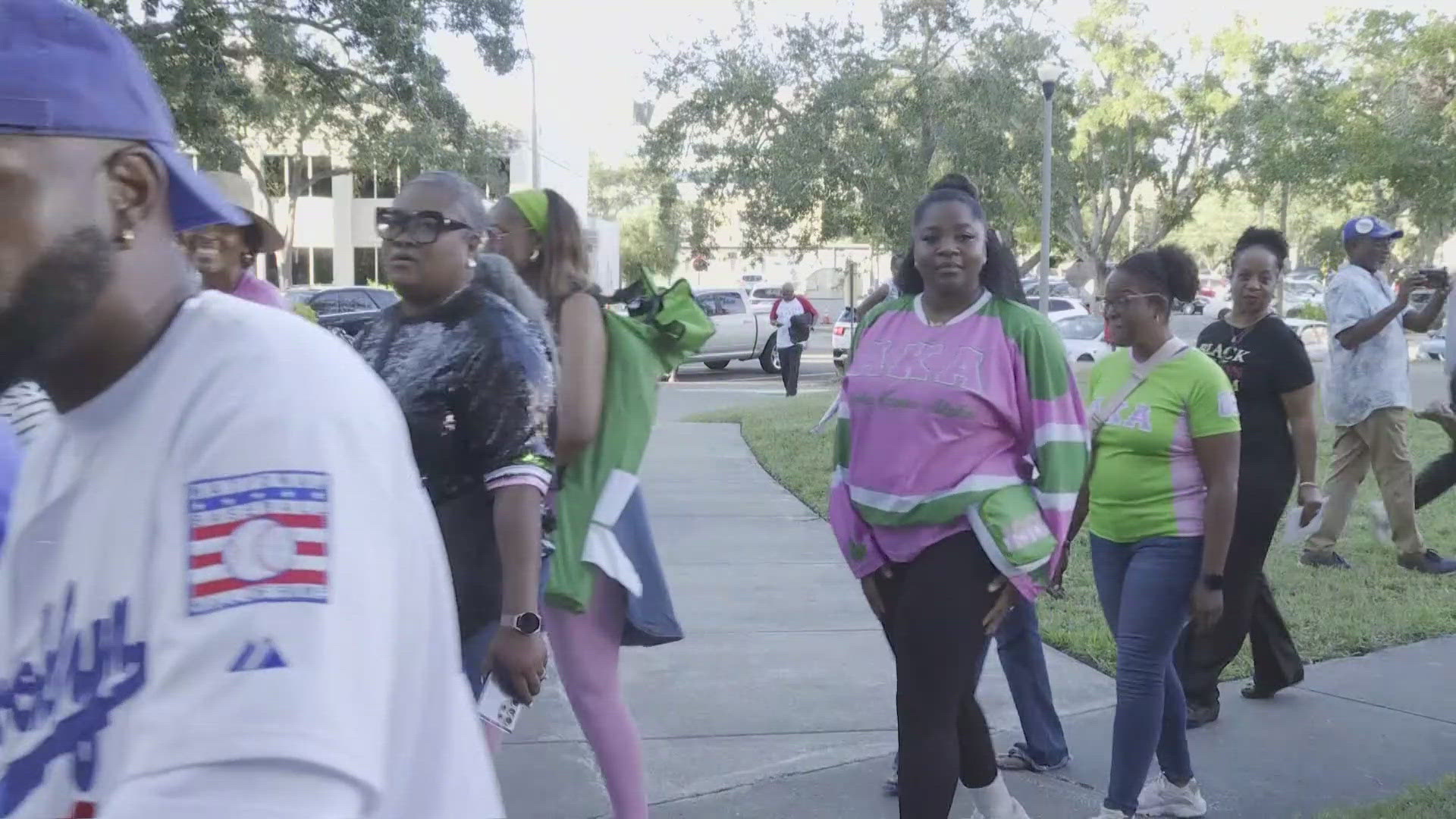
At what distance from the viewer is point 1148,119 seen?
35.5 meters

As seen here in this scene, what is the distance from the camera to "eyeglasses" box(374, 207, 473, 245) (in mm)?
3277

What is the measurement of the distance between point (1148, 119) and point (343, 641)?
3685 cm

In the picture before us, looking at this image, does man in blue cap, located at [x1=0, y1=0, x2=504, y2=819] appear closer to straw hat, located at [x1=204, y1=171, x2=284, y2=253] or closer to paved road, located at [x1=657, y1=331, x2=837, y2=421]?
straw hat, located at [x1=204, y1=171, x2=284, y2=253]

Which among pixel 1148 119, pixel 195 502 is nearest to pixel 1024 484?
pixel 195 502

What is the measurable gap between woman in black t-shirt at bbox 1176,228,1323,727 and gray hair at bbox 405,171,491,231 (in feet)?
9.55

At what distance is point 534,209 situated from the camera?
3742mm

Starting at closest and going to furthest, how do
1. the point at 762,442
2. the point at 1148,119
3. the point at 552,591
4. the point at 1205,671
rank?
the point at 552,591
the point at 1205,671
the point at 762,442
the point at 1148,119

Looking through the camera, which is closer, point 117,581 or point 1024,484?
point 117,581

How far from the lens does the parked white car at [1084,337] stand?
26.2 meters

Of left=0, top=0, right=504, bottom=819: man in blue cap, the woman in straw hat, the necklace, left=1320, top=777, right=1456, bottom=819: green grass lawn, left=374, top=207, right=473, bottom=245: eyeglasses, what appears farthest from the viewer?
the necklace

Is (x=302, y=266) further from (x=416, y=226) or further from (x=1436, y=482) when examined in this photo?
(x=416, y=226)

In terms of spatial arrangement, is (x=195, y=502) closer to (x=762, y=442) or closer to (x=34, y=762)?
(x=34, y=762)

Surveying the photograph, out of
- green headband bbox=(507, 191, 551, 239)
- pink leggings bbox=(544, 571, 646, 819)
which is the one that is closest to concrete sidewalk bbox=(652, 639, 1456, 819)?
pink leggings bbox=(544, 571, 646, 819)

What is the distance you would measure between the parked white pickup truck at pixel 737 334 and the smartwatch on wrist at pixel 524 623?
23660 millimetres
